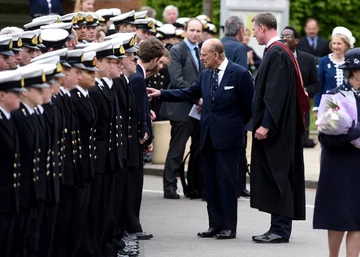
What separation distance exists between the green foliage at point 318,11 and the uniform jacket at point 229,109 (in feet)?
47.5

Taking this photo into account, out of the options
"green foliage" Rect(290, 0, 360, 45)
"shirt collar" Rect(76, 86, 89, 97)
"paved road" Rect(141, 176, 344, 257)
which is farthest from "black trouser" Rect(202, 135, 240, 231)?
"green foliage" Rect(290, 0, 360, 45)

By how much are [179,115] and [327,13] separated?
12973 millimetres

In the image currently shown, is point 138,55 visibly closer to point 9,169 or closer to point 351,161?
point 351,161

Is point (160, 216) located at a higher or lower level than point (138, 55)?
lower

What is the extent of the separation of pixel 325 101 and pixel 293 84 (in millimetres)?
2098

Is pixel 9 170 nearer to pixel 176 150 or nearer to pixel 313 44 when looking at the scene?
pixel 176 150

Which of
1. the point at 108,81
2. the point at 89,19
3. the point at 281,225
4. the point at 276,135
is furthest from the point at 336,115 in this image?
the point at 89,19

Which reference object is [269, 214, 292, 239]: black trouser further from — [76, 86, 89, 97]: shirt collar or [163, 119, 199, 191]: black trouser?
[163, 119, 199, 191]: black trouser

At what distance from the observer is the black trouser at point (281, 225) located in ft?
41.2

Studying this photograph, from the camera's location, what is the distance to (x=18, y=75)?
27.5ft

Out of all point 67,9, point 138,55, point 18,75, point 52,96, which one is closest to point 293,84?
point 138,55

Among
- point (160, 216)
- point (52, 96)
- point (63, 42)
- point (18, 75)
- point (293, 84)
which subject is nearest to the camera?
point (18, 75)

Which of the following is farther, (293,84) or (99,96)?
(293,84)

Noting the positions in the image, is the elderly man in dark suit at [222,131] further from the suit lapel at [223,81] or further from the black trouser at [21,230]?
the black trouser at [21,230]
